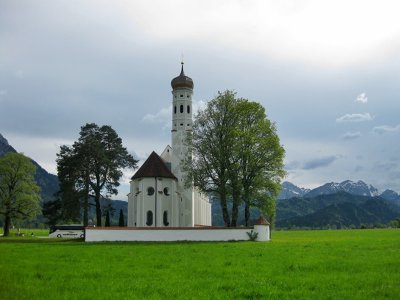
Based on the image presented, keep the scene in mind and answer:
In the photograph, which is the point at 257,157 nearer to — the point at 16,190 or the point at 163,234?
the point at 163,234

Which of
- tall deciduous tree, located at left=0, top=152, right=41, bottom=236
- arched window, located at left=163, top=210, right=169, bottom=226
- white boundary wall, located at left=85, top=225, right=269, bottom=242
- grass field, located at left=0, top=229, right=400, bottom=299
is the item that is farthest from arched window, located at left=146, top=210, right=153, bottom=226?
grass field, located at left=0, top=229, right=400, bottom=299

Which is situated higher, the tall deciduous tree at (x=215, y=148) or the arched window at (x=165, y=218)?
the tall deciduous tree at (x=215, y=148)

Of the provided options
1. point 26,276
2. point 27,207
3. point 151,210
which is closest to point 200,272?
point 26,276

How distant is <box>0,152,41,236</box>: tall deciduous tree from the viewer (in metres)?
61.5

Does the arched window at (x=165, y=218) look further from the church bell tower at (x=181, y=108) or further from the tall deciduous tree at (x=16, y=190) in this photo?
the tall deciduous tree at (x=16, y=190)

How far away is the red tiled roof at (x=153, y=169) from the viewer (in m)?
60.1

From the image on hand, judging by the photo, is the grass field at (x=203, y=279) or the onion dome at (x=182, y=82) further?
the onion dome at (x=182, y=82)

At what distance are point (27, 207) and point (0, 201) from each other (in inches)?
149

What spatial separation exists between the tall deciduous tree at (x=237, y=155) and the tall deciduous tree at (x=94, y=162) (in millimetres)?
16262

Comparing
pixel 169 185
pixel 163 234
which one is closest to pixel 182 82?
pixel 169 185

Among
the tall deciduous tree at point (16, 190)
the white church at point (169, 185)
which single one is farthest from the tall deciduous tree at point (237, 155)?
→ the tall deciduous tree at point (16, 190)

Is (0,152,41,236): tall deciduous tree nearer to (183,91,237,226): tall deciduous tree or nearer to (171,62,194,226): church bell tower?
(171,62,194,226): church bell tower

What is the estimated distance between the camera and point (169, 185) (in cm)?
6147

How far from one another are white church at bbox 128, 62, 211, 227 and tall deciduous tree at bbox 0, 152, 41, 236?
44.8ft
